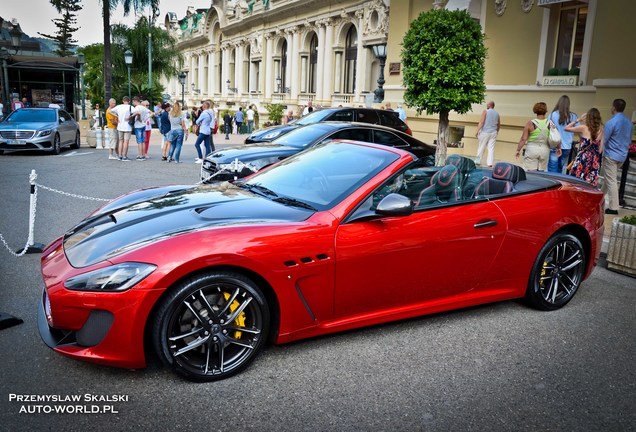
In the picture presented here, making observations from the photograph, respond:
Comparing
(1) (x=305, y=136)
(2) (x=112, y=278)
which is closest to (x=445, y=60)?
(1) (x=305, y=136)

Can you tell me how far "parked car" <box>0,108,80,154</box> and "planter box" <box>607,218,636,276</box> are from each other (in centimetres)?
1595

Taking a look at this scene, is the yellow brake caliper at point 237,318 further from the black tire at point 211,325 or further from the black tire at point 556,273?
the black tire at point 556,273

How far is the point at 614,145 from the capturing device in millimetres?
9977

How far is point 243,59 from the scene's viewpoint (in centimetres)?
5097

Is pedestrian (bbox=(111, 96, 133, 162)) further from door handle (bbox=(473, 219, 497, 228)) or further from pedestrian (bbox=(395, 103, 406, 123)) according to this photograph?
door handle (bbox=(473, 219, 497, 228))

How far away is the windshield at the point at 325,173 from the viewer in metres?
4.25

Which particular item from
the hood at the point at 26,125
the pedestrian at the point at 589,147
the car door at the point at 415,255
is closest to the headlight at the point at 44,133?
the hood at the point at 26,125

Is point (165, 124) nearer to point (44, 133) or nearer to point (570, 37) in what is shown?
point (44, 133)

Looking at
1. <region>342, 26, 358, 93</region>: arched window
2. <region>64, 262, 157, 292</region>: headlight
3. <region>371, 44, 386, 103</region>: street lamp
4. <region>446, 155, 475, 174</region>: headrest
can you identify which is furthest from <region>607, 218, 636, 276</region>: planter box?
<region>342, 26, 358, 93</region>: arched window

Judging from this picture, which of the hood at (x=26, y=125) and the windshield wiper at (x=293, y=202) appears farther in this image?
the hood at (x=26, y=125)

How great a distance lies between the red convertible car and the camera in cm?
337

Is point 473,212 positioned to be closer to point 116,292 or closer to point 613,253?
point 116,292

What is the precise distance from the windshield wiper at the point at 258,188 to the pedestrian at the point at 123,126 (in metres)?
12.9

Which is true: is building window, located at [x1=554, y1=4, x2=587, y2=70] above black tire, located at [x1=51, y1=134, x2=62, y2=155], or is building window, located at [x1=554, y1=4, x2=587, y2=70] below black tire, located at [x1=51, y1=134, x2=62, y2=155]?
above
